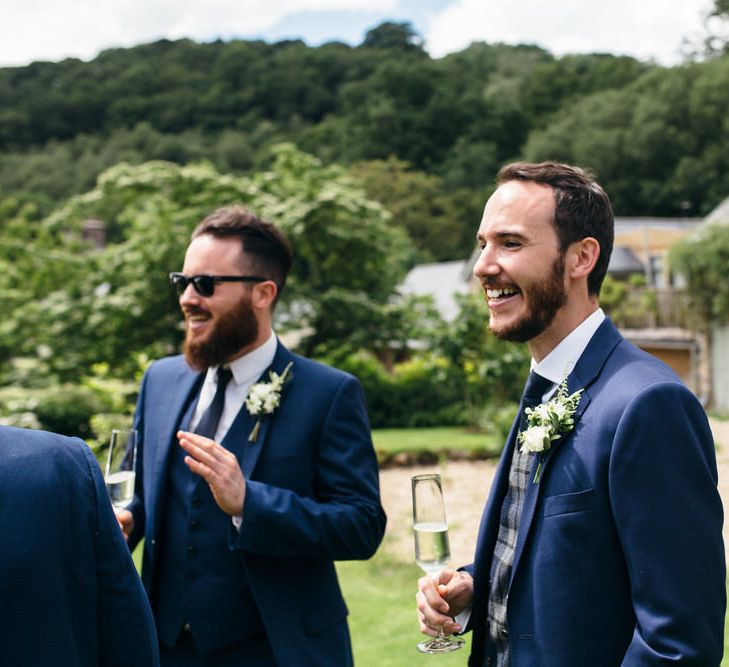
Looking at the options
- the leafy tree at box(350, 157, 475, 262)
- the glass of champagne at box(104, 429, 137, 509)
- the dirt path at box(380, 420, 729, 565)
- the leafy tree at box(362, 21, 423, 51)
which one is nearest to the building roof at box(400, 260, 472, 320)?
the leafy tree at box(350, 157, 475, 262)

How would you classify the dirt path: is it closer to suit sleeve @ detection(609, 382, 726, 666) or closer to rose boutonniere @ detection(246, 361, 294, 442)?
rose boutonniere @ detection(246, 361, 294, 442)


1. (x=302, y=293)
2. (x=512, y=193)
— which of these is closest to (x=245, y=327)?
(x=512, y=193)

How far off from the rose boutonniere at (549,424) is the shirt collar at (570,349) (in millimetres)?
153

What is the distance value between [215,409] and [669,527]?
80.2 inches

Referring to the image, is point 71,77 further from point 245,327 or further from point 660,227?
point 245,327

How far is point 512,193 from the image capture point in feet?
7.63

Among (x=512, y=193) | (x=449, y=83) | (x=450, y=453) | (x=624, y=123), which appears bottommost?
(x=450, y=453)

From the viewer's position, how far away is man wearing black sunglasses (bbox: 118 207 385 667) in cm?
292

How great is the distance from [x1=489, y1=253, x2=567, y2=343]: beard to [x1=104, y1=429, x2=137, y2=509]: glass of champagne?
151cm

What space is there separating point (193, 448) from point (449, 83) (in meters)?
73.6

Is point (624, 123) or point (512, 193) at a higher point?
point (624, 123)

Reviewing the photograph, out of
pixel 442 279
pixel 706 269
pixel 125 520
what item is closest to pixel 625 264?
pixel 706 269

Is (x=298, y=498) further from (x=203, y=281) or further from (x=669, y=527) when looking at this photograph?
(x=669, y=527)

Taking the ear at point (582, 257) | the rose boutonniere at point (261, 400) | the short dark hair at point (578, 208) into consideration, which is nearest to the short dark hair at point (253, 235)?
the rose boutonniere at point (261, 400)
